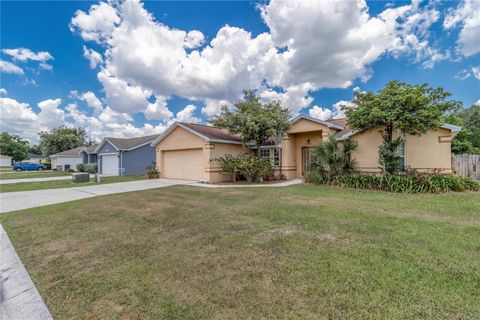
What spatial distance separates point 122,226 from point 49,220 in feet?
8.47

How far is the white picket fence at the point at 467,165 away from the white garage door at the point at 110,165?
28731mm

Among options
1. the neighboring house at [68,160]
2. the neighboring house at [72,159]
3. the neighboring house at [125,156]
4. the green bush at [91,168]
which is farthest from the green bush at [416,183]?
the neighboring house at [68,160]

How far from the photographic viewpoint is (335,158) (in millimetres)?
12094

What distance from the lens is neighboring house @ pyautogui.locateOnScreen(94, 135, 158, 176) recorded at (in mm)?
23297

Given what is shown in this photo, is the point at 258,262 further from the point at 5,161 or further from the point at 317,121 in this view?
the point at 5,161

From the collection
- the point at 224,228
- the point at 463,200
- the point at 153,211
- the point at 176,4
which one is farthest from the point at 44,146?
the point at 463,200

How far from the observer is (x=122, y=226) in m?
5.60

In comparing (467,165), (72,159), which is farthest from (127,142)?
(467,165)

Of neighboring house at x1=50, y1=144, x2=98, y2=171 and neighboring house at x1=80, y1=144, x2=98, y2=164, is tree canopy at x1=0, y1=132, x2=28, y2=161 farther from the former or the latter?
neighboring house at x1=80, y1=144, x2=98, y2=164

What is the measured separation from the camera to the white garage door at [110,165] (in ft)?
79.0

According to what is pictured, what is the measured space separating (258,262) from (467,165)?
15.7m

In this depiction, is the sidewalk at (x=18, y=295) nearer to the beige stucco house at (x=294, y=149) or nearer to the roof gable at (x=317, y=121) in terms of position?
the beige stucco house at (x=294, y=149)

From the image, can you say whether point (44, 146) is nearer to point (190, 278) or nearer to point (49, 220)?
point (49, 220)

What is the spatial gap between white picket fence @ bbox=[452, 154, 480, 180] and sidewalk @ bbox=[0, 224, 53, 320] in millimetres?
17619
